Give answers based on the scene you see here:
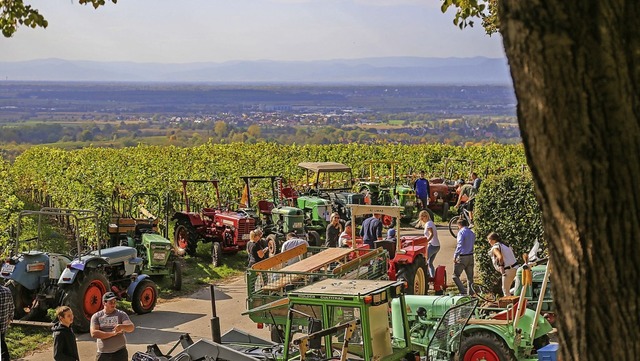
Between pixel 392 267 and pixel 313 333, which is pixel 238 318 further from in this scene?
pixel 313 333

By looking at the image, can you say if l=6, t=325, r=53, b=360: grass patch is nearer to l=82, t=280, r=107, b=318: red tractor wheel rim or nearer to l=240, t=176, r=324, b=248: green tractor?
l=82, t=280, r=107, b=318: red tractor wheel rim

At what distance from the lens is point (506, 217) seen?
14859mm

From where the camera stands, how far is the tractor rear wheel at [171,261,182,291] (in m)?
15.5

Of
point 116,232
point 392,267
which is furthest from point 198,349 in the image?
point 116,232

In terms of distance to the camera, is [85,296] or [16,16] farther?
[85,296]

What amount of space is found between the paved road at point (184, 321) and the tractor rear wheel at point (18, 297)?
3.33 ft

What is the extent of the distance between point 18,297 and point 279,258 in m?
3.69

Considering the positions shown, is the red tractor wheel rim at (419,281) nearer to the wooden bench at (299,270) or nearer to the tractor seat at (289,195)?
the wooden bench at (299,270)

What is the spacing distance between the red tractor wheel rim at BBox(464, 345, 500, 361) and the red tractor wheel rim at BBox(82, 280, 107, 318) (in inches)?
212

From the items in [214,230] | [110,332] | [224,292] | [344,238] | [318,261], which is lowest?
[224,292]

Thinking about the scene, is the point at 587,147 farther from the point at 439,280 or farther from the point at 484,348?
the point at 439,280

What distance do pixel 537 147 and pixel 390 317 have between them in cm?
585

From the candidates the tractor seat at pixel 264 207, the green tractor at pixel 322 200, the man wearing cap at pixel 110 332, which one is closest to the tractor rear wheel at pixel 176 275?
the tractor seat at pixel 264 207

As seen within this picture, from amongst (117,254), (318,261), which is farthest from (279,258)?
(117,254)
